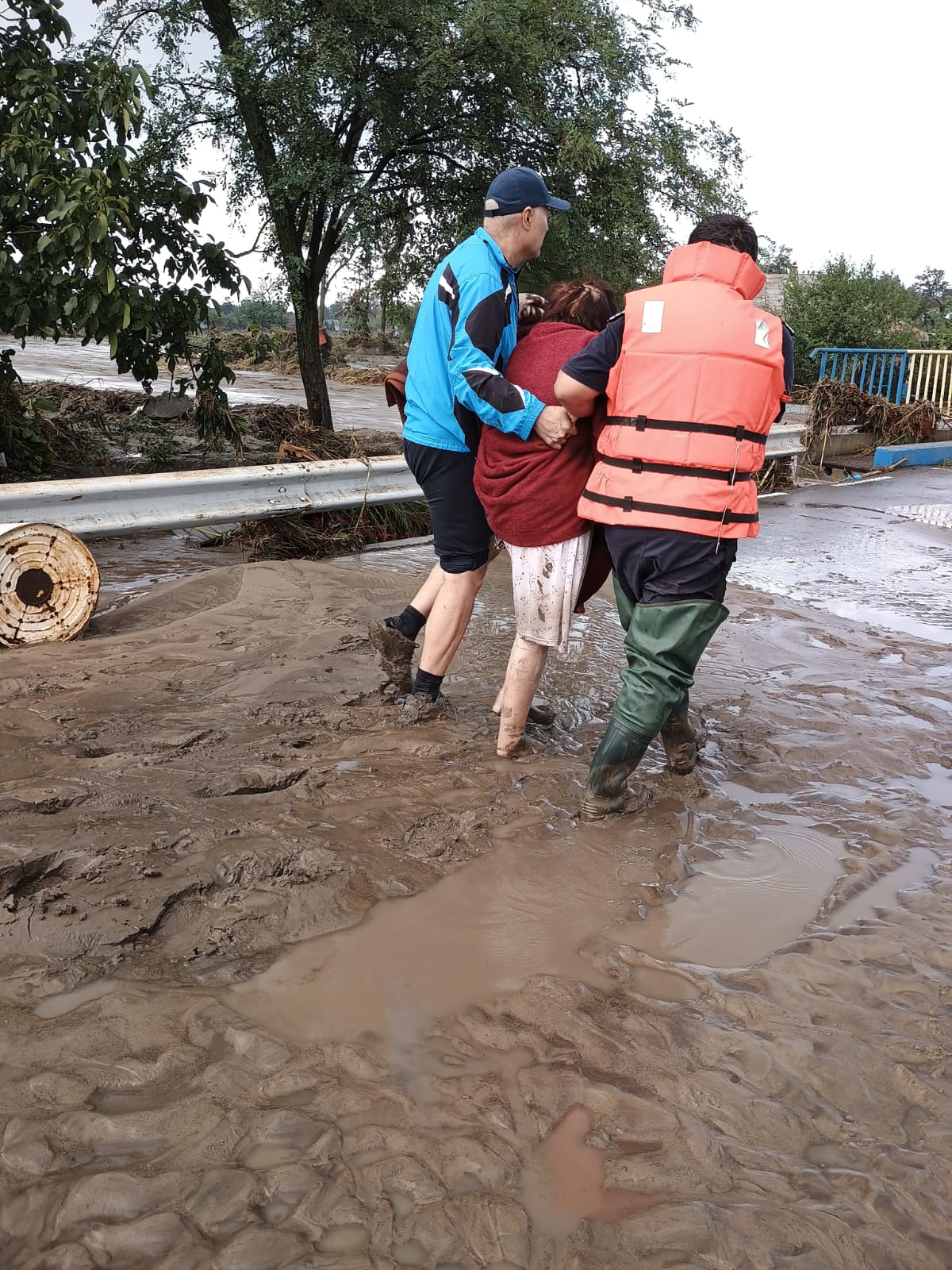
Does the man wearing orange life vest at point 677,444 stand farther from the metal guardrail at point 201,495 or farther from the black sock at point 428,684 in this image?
the metal guardrail at point 201,495

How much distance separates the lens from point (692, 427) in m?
3.26

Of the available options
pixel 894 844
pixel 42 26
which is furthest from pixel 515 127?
pixel 894 844

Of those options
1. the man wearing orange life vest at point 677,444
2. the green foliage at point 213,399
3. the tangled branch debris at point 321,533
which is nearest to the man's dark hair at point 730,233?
the man wearing orange life vest at point 677,444

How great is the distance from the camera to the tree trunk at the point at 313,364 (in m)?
9.19

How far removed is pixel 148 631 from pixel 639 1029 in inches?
139

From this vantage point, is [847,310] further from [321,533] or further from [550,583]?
[550,583]

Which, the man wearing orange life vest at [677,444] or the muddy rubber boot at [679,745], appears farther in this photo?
the muddy rubber boot at [679,745]

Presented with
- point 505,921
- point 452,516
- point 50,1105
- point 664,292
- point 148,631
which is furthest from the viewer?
point 148,631

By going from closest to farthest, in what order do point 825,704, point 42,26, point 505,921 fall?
point 505,921 → point 825,704 → point 42,26

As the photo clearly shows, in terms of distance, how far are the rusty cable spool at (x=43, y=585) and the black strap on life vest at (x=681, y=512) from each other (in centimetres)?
298

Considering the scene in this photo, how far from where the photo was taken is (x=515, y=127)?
8.37 metres

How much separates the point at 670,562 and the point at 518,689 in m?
0.86

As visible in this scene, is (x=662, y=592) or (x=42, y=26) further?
(x=42, y=26)

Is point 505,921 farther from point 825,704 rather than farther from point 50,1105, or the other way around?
point 825,704
